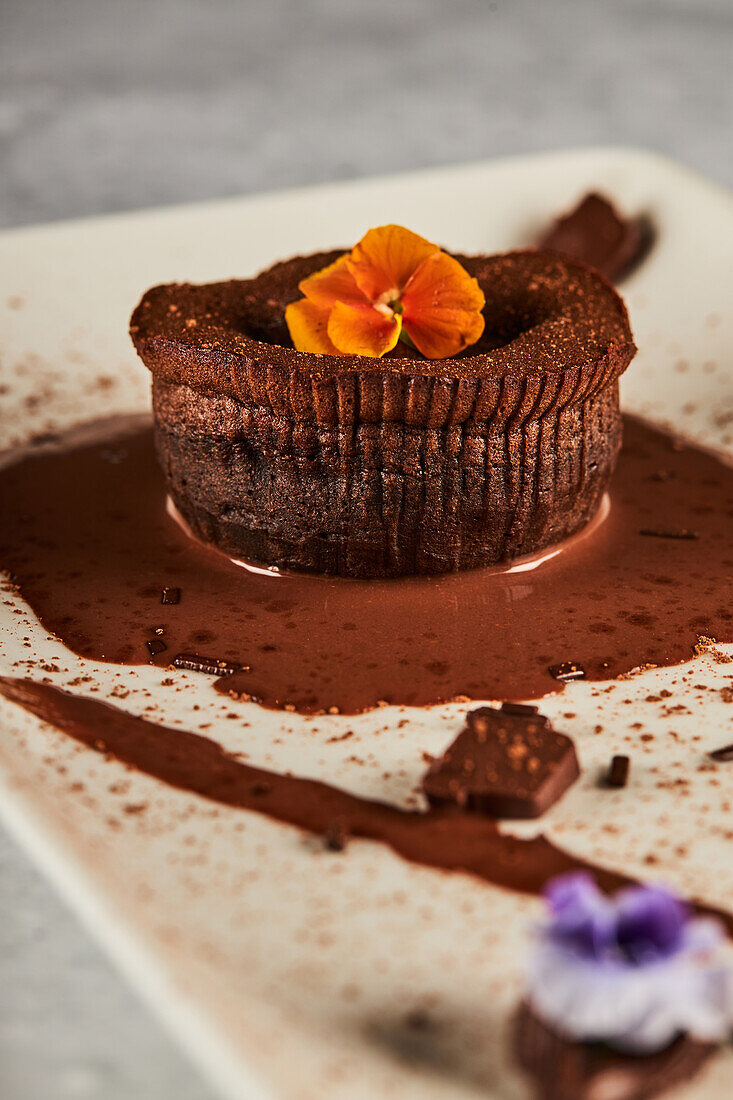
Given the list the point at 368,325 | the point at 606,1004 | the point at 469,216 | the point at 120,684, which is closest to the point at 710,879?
the point at 606,1004

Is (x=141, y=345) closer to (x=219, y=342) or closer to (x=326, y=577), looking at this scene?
(x=219, y=342)

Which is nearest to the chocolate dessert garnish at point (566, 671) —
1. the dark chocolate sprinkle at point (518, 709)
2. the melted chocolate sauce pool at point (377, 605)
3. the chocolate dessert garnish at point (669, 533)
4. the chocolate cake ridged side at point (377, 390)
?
the melted chocolate sauce pool at point (377, 605)

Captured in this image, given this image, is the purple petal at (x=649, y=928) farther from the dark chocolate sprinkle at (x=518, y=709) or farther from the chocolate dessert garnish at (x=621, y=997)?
the dark chocolate sprinkle at (x=518, y=709)

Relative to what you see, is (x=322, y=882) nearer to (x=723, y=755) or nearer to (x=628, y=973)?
(x=628, y=973)

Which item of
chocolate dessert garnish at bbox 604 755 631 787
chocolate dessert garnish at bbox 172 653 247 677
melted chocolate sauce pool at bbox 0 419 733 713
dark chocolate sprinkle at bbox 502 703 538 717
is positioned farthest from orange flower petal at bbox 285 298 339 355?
chocolate dessert garnish at bbox 604 755 631 787

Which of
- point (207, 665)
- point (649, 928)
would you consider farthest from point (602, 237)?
point (649, 928)
